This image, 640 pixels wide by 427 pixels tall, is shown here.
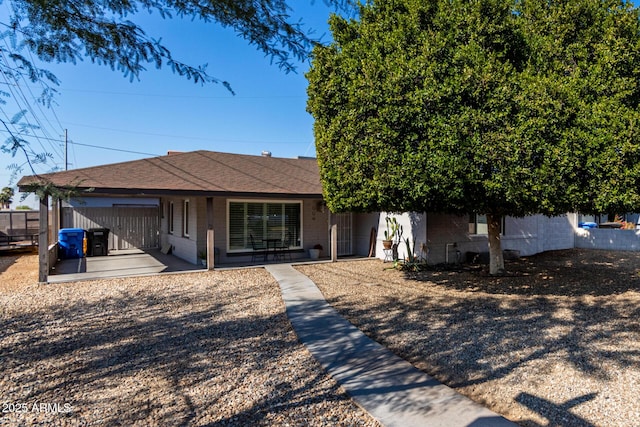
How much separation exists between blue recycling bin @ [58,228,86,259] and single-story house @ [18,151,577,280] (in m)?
0.62

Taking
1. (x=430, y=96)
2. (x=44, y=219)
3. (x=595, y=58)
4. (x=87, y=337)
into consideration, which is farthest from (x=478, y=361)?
(x=44, y=219)

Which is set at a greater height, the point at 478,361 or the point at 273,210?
the point at 273,210

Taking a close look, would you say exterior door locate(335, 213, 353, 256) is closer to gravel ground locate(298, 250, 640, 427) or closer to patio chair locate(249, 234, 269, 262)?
patio chair locate(249, 234, 269, 262)

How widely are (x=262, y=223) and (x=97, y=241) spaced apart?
6610 millimetres

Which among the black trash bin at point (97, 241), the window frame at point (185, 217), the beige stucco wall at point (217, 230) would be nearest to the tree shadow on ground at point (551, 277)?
the beige stucco wall at point (217, 230)

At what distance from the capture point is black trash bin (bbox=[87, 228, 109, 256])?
44.4 ft

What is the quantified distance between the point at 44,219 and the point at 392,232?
9.51 metres

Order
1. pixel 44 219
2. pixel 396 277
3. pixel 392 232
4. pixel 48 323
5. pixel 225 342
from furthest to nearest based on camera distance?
pixel 392 232 → pixel 396 277 → pixel 44 219 → pixel 48 323 → pixel 225 342

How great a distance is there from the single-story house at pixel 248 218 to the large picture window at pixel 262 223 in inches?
1.3

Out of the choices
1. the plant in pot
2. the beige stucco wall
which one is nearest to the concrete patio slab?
the beige stucco wall

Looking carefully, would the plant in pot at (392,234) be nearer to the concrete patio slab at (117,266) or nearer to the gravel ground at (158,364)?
the gravel ground at (158,364)

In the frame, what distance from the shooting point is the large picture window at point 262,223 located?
39.0 ft

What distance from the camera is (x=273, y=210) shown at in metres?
12.5

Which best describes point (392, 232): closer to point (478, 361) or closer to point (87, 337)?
point (478, 361)
